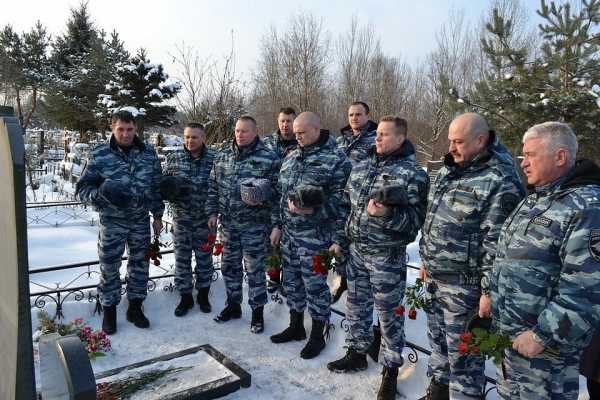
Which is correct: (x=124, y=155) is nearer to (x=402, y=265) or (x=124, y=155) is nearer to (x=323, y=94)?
(x=402, y=265)

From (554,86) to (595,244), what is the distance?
8.02 metres

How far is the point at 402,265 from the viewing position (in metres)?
3.71

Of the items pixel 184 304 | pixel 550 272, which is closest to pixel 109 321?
pixel 184 304

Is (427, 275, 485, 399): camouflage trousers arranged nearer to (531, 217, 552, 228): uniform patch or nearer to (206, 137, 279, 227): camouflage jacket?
(531, 217, 552, 228): uniform patch

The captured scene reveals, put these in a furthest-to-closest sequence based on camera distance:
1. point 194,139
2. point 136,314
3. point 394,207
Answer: point 194,139 → point 136,314 → point 394,207

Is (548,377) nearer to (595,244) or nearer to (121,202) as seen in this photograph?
(595,244)

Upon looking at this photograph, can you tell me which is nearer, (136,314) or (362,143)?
(136,314)

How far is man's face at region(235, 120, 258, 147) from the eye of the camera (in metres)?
4.84

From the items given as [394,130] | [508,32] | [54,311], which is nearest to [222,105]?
[508,32]

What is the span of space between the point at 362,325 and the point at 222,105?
9.67 meters

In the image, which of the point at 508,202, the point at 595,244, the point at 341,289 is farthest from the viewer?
the point at 341,289

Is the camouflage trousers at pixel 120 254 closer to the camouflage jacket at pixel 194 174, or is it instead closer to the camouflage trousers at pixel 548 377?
the camouflage jacket at pixel 194 174

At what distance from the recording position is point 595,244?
2199 millimetres

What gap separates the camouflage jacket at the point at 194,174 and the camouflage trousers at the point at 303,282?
4.09 feet
